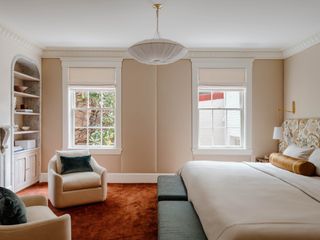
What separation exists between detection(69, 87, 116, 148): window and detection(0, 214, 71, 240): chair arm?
3.36m

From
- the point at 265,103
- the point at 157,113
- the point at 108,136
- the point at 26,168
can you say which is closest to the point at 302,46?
the point at 265,103

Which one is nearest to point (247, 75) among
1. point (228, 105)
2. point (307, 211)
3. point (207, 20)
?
point (228, 105)

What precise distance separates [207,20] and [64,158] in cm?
304

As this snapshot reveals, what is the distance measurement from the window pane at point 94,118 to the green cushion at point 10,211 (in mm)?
3311

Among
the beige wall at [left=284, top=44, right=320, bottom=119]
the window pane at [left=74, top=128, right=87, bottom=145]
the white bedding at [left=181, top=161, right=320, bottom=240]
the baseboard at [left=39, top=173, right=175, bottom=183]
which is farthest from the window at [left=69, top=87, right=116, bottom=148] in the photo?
the beige wall at [left=284, top=44, right=320, bottom=119]

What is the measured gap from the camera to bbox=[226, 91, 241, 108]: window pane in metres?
5.30

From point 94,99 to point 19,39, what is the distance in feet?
5.60

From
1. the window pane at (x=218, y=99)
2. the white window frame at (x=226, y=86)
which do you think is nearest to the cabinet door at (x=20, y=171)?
the white window frame at (x=226, y=86)

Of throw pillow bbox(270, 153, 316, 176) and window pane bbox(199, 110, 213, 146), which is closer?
throw pillow bbox(270, 153, 316, 176)

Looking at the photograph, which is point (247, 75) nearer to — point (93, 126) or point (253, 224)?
point (93, 126)

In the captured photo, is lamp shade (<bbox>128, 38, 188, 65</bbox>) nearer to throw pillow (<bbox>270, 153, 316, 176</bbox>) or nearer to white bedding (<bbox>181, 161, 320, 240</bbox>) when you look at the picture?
white bedding (<bbox>181, 161, 320, 240</bbox>)

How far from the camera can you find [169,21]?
367cm

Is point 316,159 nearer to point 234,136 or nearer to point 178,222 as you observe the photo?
point 234,136

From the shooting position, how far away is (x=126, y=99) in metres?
5.16
